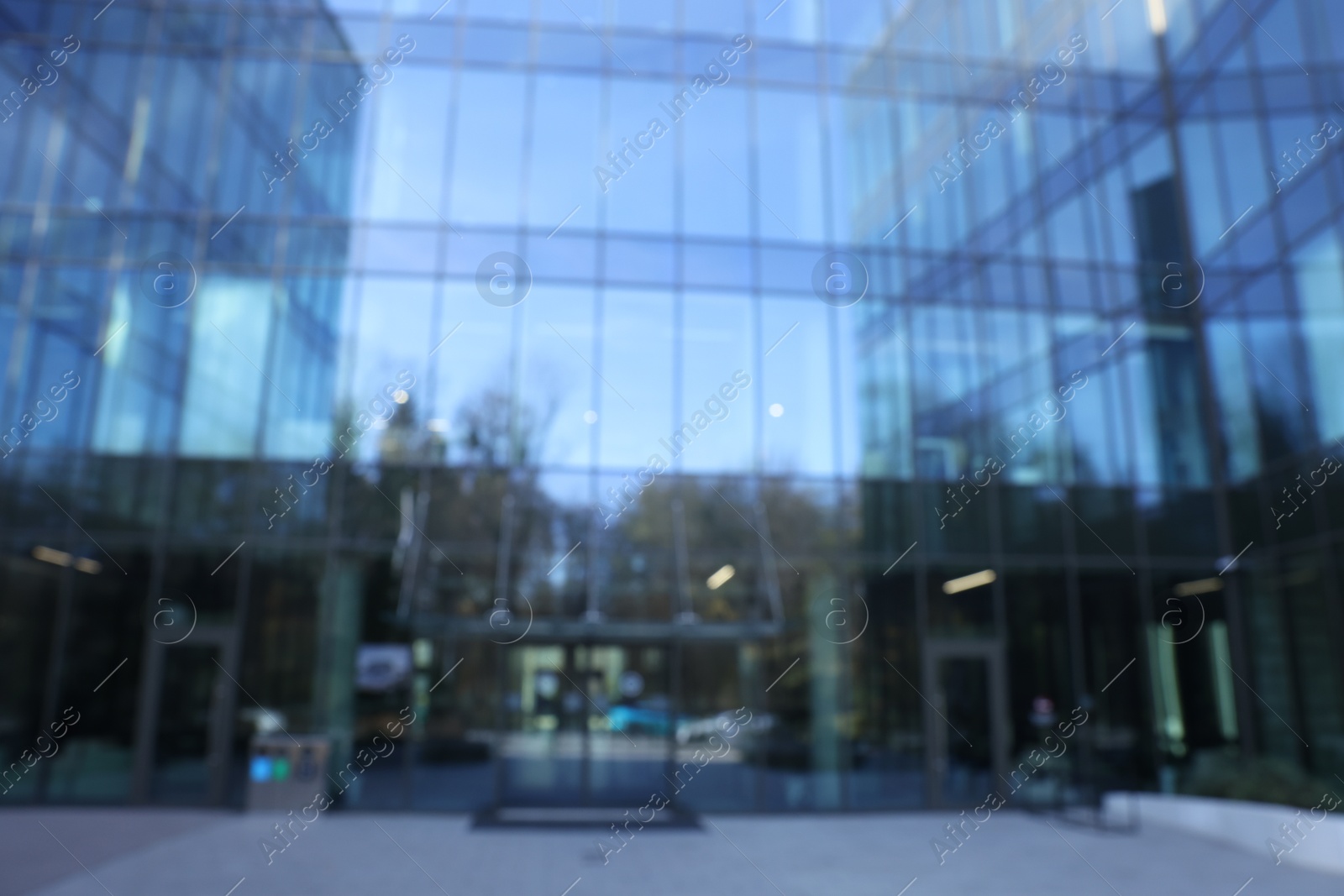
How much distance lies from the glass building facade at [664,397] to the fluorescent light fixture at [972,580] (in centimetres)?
17

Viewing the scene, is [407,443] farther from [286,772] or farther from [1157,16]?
[1157,16]

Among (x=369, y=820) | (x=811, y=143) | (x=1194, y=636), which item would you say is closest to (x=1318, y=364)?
(x=1194, y=636)

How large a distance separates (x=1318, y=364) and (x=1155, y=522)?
3731mm

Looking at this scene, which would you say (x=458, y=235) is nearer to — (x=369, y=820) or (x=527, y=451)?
(x=527, y=451)

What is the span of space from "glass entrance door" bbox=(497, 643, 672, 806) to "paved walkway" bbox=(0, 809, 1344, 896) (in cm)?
129

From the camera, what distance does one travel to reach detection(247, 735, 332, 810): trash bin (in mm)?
14617

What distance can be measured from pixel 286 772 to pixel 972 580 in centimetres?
1159

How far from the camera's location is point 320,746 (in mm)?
14695

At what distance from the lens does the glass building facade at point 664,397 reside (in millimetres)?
15320

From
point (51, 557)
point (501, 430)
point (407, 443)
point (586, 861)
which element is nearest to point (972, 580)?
point (501, 430)

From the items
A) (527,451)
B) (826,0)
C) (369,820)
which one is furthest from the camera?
(826,0)

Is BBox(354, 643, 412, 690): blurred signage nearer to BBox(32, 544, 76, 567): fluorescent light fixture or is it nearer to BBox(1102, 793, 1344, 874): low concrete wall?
BBox(32, 544, 76, 567): fluorescent light fixture

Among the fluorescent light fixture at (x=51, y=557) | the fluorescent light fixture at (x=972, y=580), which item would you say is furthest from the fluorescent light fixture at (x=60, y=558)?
the fluorescent light fixture at (x=972, y=580)

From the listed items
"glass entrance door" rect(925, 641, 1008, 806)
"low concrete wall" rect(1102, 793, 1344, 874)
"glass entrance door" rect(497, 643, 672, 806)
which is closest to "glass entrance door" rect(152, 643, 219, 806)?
"glass entrance door" rect(497, 643, 672, 806)
